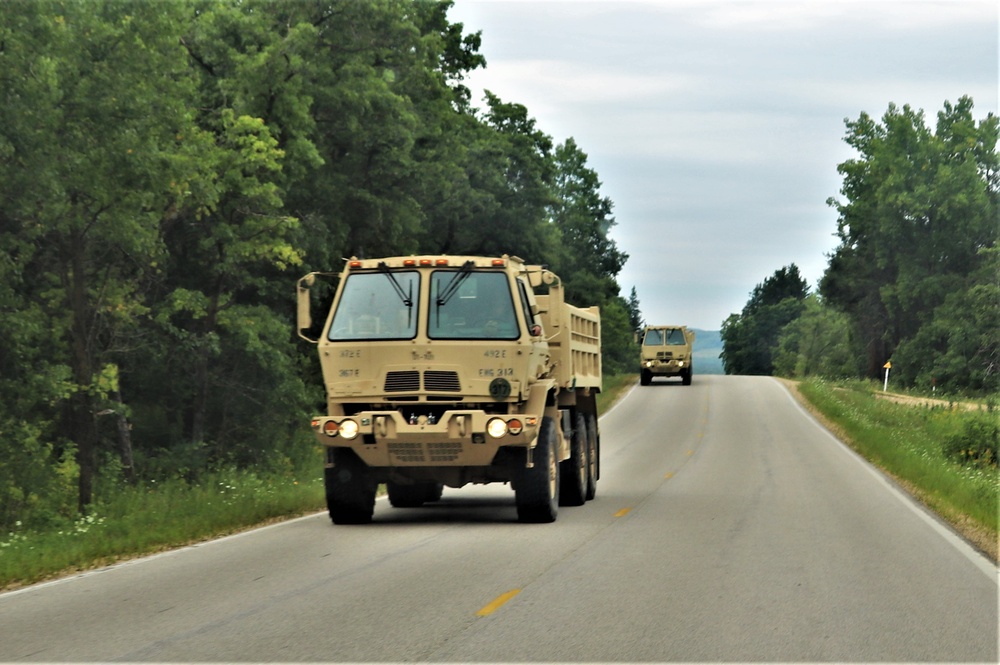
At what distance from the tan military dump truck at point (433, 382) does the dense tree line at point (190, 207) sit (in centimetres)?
1083

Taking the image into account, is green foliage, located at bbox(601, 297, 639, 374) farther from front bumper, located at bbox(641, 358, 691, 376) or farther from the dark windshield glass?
the dark windshield glass

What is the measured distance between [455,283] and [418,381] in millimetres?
1332

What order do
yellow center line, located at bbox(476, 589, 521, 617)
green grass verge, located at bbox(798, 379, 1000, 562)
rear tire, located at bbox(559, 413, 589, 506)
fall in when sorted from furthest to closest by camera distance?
rear tire, located at bbox(559, 413, 589, 506)
green grass verge, located at bbox(798, 379, 1000, 562)
yellow center line, located at bbox(476, 589, 521, 617)

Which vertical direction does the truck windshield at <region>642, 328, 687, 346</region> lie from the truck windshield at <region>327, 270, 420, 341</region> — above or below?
above

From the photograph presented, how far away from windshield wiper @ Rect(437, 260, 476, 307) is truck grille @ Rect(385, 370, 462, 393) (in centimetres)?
92

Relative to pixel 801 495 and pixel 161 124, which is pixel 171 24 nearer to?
pixel 161 124

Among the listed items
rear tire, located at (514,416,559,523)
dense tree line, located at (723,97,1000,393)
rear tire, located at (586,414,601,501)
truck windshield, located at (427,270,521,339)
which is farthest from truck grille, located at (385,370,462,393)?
dense tree line, located at (723,97,1000,393)

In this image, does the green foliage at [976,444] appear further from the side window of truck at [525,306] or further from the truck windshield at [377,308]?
the truck windshield at [377,308]

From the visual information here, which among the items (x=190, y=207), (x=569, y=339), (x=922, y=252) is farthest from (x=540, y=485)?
(x=922, y=252)

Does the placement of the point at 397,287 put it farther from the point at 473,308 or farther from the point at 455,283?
the point at 473,308

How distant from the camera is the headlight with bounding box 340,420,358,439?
51.2ft

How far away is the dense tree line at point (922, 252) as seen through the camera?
74625 mm

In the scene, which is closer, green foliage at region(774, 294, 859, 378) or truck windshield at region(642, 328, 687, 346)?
truck windshield at region(642, 328, 687, 346)

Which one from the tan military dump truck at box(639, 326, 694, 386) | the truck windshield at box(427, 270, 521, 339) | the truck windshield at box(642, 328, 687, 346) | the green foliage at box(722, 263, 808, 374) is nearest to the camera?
the truck windshield at box(427, 270, 521, 339)
